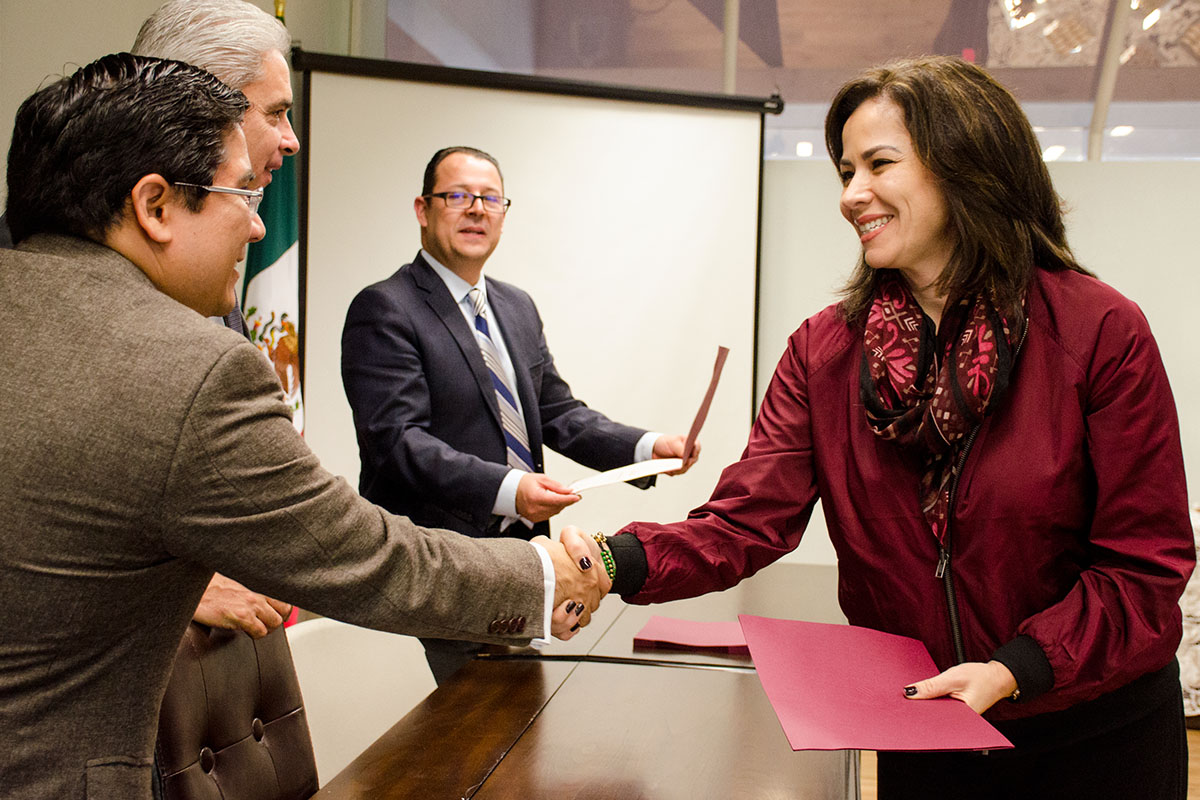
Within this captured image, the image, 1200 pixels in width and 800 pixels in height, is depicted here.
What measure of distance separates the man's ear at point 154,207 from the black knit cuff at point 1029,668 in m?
1.20

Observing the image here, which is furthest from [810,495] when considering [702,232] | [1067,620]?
[702,232]

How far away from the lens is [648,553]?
5.64 feet

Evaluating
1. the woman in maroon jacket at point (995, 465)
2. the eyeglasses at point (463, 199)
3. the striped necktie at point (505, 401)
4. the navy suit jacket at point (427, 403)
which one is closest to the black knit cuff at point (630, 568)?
the woman in maroon jacket at point (995, 465)

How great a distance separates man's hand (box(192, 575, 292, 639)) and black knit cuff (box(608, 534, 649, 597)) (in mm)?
560

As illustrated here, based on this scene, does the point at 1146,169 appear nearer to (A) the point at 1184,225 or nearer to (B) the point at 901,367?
(A) the point at 1184,225

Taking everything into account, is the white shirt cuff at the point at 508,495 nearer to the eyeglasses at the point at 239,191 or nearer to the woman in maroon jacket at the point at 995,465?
the woman in maroon jacket at the point at 995,465

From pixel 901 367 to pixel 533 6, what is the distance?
14.5 feet

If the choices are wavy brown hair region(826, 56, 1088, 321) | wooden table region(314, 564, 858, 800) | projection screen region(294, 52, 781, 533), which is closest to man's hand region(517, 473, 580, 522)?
wooden table region(314, 564, 858, 800)

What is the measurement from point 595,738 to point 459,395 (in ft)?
4.15

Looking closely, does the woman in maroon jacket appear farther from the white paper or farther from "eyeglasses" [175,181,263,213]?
"eyeglasses" [175,181,263,213]

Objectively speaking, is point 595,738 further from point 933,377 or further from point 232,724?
point 933,377

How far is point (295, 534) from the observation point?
1.21 meters

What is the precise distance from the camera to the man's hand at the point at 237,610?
1659mm

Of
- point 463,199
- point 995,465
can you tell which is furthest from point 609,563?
point 463,199
